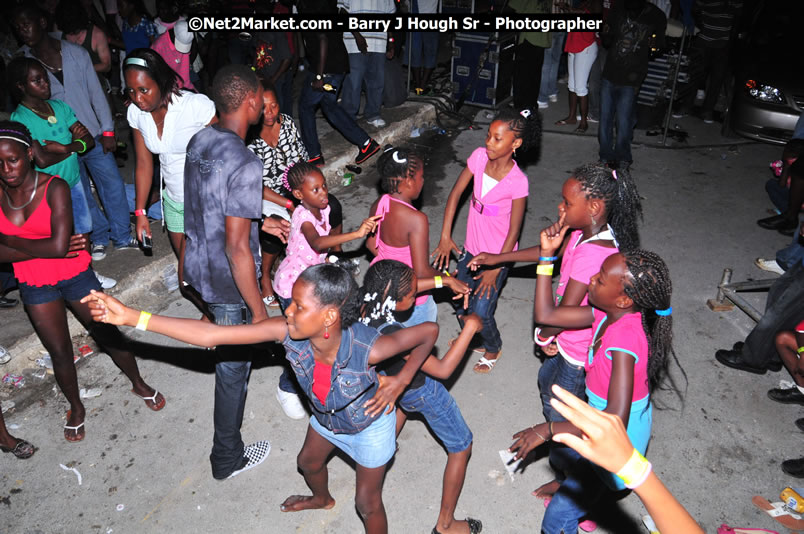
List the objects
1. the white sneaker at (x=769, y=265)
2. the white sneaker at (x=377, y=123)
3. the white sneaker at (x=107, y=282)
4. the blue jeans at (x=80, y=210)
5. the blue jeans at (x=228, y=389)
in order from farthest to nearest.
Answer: the white sneaker at (x=377, y=123)
the white sneaker at (x=769, y=265)
the white sneaker at (x=107, y=282)
the blue jeans at (x=80, y=210)
the blue jeans at (x=228, y=389)

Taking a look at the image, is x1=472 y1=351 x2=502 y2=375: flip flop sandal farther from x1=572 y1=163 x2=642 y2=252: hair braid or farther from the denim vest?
the denim vest

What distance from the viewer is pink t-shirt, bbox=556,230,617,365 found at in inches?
→ 127

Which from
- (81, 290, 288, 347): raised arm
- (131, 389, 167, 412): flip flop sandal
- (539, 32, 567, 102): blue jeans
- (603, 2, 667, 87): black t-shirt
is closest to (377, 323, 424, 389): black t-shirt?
(81, 290, 288, 347): raised arm

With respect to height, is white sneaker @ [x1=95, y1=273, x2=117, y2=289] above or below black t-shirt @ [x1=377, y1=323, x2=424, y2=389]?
below

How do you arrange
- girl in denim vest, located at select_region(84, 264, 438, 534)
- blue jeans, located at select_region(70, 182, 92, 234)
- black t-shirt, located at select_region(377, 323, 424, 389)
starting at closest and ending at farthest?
1. girl in denim vest, located at select_region(84, 264, 438, 534)
2. black t-shirt, located at select_region(377, 323, 424, 389)
3. blue jeans, located at select_region(70, 182, 92, 234)

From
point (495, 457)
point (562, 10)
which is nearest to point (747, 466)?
point (495, 457)

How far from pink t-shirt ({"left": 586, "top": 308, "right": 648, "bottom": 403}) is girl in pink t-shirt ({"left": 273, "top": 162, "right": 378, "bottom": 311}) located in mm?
1721

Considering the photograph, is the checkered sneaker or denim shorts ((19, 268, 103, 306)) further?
the checkered sneaker

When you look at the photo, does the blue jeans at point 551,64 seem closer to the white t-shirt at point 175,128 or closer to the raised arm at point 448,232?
the raised arm at point 448,232

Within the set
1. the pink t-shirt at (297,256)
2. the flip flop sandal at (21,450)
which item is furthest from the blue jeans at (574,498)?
the flip flop sandal at (21,450)

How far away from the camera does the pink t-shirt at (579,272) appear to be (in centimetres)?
322

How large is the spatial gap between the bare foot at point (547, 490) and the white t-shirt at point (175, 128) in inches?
125

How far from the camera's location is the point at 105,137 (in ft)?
17.7

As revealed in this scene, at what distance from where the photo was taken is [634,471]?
1.61 meters
